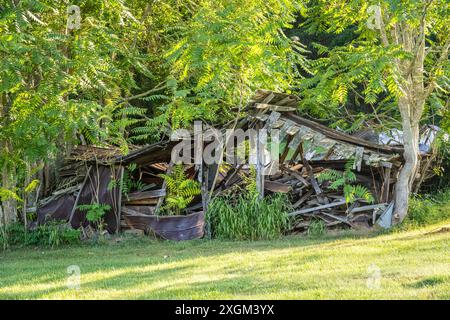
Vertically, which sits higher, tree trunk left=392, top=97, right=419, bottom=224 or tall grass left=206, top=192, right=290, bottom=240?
tree trunk left=392, top=97, right=419, bottom=224

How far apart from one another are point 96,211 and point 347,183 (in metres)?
6.06

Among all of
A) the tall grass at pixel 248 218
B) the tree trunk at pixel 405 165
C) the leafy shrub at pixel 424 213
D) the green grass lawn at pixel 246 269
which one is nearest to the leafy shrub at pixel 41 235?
the green grass lawn at pixel 246 269

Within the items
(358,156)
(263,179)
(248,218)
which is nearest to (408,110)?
(358,156)

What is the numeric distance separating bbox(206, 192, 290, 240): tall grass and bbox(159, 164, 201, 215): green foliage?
0.65m

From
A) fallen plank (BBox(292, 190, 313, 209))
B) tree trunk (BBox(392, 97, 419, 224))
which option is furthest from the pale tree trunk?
fallen plank (BBox(292, 190, 313, 209))

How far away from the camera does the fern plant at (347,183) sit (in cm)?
1361

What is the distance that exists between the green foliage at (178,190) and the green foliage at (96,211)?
1486 mm

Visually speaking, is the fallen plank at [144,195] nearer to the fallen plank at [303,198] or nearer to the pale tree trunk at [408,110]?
the fallen plank at [303,198]

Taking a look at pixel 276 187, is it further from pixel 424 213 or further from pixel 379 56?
pixel 379 56

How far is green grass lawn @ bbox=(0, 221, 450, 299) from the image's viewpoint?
7.33 metres

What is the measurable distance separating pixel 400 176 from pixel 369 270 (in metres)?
6.11

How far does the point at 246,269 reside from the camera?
927 centimetres

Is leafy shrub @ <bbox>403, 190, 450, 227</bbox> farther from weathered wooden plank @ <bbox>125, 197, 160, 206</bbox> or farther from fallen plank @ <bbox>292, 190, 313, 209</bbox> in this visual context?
weathered wooden plank @ <bbox>125, 197, 160, 206</bbox>

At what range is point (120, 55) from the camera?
15117mm
